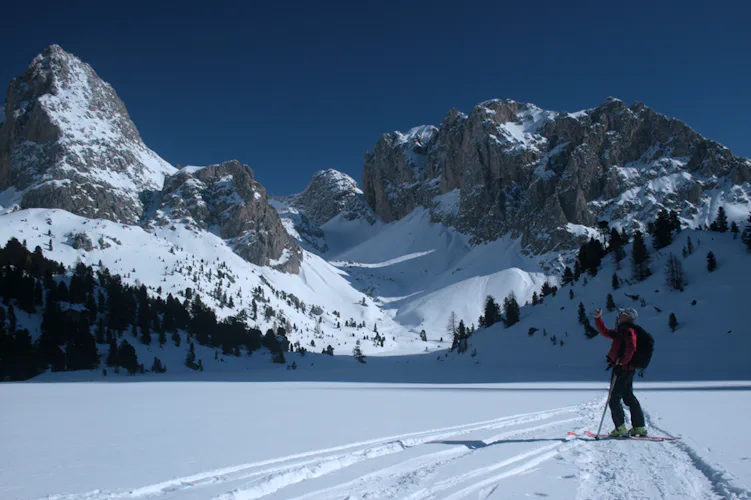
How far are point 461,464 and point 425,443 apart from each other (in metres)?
1.77

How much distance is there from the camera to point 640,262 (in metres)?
61.4

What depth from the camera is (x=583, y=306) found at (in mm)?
60594

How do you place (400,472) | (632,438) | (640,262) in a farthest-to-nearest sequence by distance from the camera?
(640,262)
(632,438)
(400,472)

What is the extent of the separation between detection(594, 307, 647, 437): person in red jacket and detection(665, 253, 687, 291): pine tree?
57.9 meters

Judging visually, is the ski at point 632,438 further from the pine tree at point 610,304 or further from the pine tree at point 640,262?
the pine tree at point 640,262

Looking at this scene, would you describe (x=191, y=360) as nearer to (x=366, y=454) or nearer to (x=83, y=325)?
(x=83, y=325)

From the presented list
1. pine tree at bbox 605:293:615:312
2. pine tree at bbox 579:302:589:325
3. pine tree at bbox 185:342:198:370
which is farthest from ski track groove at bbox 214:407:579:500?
pine tree at bbox 185:342:198:370

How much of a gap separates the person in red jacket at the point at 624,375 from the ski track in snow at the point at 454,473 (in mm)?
→ 658

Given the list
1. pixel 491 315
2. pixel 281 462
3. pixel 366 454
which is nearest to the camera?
pixel 281 462

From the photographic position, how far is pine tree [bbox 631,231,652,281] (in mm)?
60469

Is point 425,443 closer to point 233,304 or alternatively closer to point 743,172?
point 233,304

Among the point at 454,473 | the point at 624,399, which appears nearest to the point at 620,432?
the point at 624,399

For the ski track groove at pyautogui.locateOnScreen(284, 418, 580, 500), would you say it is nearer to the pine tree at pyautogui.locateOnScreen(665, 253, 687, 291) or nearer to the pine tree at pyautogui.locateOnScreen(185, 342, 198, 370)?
the pine tree at pyautogui.locateOnScreen(665, 253, 687, 291)

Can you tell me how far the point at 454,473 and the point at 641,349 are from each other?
492 cm
